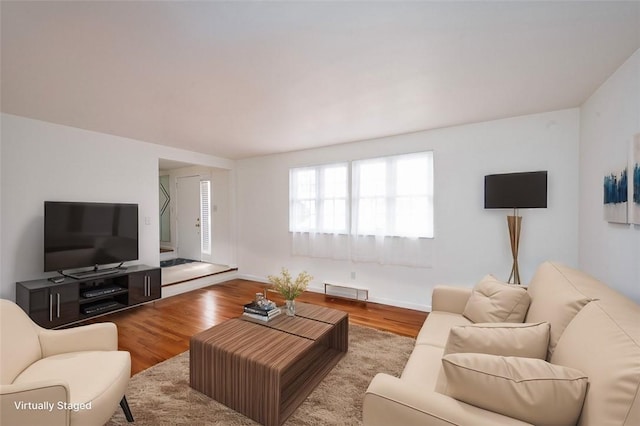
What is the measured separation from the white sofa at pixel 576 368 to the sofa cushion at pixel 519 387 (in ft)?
0.10

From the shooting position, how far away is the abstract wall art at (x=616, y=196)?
193 cm

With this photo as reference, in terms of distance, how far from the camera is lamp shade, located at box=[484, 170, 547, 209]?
2.70m

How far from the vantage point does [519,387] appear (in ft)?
3.18

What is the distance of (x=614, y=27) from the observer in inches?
62.9

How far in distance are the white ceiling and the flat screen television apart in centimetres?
110

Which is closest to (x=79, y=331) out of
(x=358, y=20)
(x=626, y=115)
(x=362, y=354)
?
(x=362, y=354)

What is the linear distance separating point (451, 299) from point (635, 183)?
1.48 m

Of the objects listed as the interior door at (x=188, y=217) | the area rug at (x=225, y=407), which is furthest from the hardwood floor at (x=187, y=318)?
the interior door at (x=188, y=217)

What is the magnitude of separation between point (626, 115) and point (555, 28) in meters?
0.99

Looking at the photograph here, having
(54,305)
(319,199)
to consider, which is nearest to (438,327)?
(319,199)

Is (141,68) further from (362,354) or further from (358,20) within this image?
(362,354)

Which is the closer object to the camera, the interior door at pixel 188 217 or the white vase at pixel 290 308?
the white vase at pixel 290 308

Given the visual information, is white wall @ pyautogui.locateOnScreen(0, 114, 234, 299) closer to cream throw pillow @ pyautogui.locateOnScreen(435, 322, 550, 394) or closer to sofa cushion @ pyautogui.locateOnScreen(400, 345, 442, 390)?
sofa cushion @ pyautogui.locateOnScreen(400, 345, 442, 390)

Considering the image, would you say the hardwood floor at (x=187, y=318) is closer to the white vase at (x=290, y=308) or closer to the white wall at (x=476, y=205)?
the white wall at (x=476, y=205)
